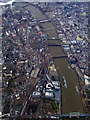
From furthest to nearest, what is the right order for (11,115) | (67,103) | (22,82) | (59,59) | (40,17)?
(40,17) < (59,59) < (22,82) < (67,103) < (11,115)

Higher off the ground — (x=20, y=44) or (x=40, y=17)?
(x=40, y=17)

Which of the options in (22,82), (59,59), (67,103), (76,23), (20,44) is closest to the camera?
(67,103)

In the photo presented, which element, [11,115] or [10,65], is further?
[10,65]

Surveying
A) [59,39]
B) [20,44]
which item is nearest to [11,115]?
[20,44]

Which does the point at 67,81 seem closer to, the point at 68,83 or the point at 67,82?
the point at 67,82

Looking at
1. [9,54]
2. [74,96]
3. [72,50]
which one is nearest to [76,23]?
[72,50]

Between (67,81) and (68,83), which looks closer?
(68,83)

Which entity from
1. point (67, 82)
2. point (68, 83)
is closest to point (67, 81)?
point (67, 82)

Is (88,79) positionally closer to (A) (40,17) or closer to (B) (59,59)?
(B) (59,59)

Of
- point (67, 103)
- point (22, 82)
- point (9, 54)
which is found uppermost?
point (9, 54)
